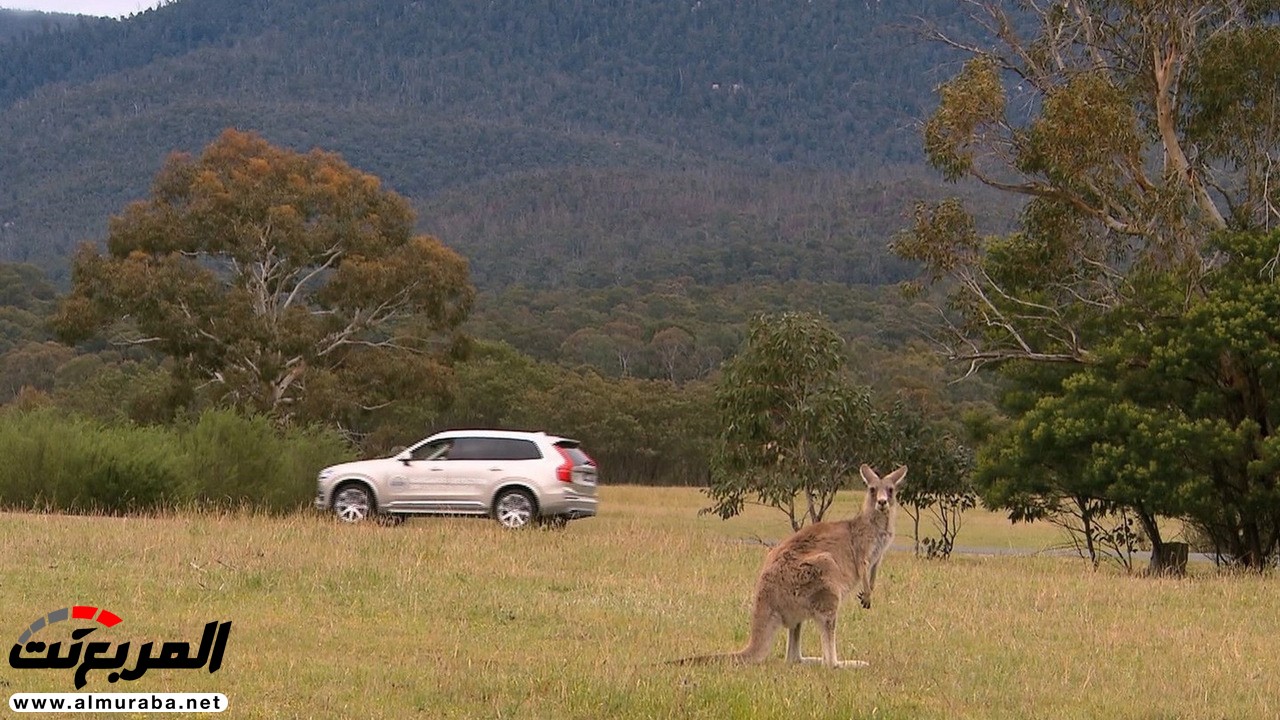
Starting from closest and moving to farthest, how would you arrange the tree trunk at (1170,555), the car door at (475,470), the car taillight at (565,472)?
1. the car taillight at (565,472)
2. the car door at (475,470)
3. the tree trunk at (1170,555)

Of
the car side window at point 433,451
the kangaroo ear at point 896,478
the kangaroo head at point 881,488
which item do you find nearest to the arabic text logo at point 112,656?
the kangaroo head at point 881,488

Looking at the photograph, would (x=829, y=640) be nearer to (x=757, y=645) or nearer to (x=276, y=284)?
(x=757, y=645)

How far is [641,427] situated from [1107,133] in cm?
5011

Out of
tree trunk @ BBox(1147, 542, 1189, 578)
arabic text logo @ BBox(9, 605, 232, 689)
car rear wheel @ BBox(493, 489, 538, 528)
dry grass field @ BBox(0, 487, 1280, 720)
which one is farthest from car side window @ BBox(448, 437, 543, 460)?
arabic text logo @ BBox(9, 605, 232, 689)

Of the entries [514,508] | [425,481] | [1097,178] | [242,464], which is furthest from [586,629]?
[242,464]

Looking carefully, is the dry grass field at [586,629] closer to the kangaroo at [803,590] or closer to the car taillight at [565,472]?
the kangaroo at [803,590]

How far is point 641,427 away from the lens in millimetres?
75438

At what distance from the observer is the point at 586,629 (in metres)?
12.5

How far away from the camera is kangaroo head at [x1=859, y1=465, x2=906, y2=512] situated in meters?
11.6

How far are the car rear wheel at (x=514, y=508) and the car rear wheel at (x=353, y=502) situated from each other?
2.20 metres

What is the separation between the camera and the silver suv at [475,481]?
25828 millimetres

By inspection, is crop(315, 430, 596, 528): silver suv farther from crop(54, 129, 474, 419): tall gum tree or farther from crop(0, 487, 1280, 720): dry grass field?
crop(54, 129, 474, 419): tall gum tree

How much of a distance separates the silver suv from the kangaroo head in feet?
45.6

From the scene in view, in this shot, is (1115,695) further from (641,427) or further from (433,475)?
(641,427)
